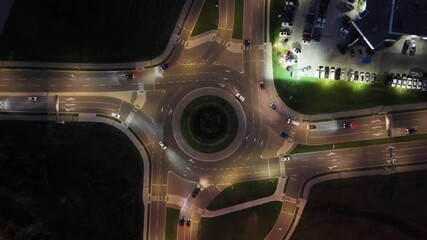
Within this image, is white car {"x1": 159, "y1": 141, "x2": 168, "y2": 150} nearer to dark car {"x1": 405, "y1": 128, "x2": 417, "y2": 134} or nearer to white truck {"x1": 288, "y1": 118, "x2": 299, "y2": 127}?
white truck {"x1": 288, "y1": 118, "x2": 299, "y2": 127}

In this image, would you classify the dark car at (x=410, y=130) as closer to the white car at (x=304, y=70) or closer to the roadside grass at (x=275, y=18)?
the white car at (x=304, y=70)

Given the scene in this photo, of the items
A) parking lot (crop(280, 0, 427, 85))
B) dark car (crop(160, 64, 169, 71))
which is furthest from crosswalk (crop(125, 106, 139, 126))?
parking lot (crop(280, 0, 427, 85))

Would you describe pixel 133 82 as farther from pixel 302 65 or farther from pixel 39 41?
pixel 302 65

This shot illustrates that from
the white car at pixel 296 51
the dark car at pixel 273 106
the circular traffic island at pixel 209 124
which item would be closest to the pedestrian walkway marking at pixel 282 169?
the circular traffic island at pixel 209 124

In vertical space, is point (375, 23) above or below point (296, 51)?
above

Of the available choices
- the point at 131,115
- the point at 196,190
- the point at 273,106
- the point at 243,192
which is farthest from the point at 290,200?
the point at 131,115

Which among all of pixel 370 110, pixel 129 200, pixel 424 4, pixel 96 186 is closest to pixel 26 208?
pixel 96 186

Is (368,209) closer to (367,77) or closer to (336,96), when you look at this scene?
(336,96)

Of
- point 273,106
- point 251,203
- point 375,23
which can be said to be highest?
point 375,23
